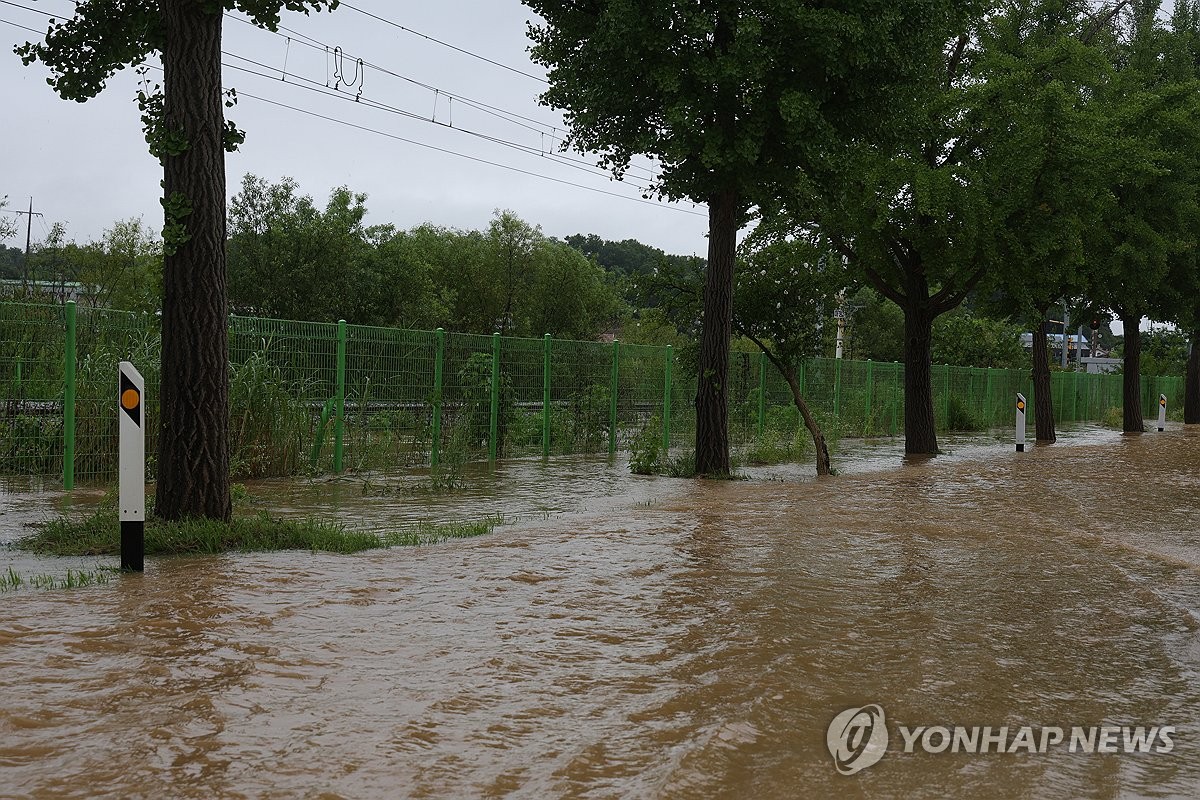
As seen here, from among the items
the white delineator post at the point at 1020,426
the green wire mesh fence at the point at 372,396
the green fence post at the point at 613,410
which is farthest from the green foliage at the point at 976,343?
the green fence post at the point at 613,410

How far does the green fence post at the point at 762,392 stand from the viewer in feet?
82.9

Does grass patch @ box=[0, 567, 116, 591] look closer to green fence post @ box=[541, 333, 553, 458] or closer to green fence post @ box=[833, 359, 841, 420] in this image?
green fence post @ box=[541, 333, 553, 458]

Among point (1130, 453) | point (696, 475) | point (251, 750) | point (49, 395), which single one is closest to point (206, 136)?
point (49, 395)

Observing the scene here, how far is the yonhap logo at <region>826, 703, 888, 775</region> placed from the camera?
13.9ft

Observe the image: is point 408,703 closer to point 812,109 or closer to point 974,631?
point 974,631

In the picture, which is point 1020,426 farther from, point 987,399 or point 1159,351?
point 1159,351

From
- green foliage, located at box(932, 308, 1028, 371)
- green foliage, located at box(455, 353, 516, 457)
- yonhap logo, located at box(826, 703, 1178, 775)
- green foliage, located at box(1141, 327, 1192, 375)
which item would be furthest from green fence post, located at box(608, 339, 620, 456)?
green foliage, located at box(1141, 327, 1192, 375)

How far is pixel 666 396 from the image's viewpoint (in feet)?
74.3

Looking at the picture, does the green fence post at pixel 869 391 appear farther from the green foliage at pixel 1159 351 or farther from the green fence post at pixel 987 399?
the green foliage at pixel 1159 351

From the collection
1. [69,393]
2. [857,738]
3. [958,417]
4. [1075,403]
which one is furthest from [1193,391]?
[857,738]

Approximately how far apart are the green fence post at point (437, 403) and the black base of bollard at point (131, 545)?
9.64 meters

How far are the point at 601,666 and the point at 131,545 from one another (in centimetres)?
358

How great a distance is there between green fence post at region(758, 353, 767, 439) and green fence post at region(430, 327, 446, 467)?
9.56m

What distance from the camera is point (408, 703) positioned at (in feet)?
15.8
